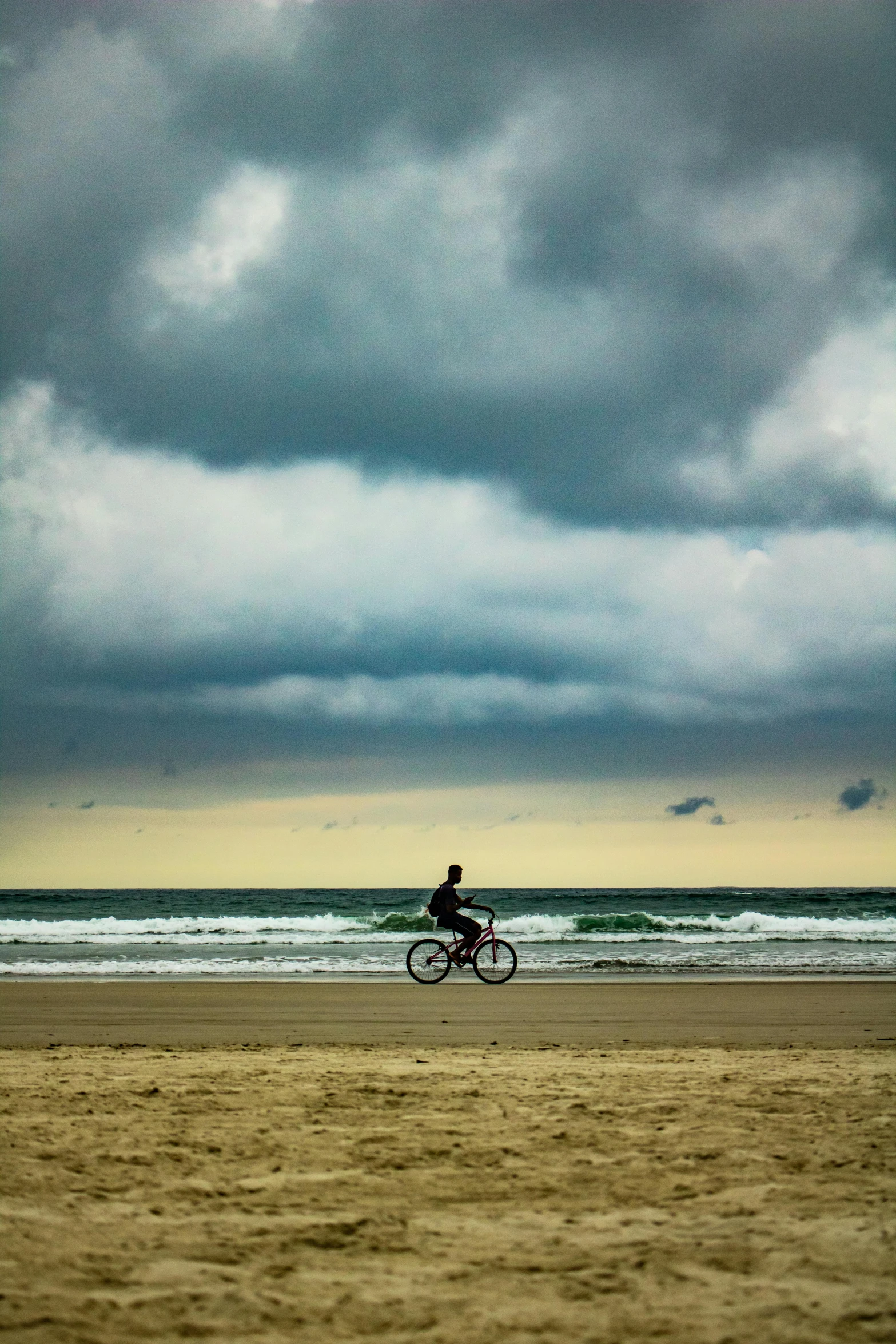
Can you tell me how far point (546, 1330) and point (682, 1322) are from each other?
1.55ft

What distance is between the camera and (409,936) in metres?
35.3

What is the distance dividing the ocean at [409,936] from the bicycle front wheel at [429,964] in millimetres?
2269

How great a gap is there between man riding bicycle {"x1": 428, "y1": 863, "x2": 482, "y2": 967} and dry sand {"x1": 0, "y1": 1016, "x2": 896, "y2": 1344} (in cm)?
877

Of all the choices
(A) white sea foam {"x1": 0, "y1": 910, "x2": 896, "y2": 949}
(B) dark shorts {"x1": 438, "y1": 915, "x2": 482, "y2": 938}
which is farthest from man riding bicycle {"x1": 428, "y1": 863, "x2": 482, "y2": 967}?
(A) white sea foam {"x1": 0, "y1": 910, "x2": 896, "y2": 949}

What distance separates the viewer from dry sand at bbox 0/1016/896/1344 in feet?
12.0

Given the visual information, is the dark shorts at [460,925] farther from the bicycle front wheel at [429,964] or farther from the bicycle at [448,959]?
the bicycle front wheel at [429,964]

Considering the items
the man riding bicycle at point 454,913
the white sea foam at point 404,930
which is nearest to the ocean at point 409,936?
the white sea foam at point 404,930

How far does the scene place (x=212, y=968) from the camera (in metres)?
22.5

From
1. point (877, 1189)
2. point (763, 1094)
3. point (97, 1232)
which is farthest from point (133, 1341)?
point (763, 1094)

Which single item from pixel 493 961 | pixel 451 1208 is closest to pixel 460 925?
pixel 493 961

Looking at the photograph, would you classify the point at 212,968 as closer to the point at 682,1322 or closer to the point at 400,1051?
the point at 400,1051

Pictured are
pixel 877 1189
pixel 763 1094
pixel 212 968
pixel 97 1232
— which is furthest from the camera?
pixel 212 968

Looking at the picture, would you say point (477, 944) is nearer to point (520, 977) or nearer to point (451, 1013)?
point (520, 977)

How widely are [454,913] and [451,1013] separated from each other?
137 inches
